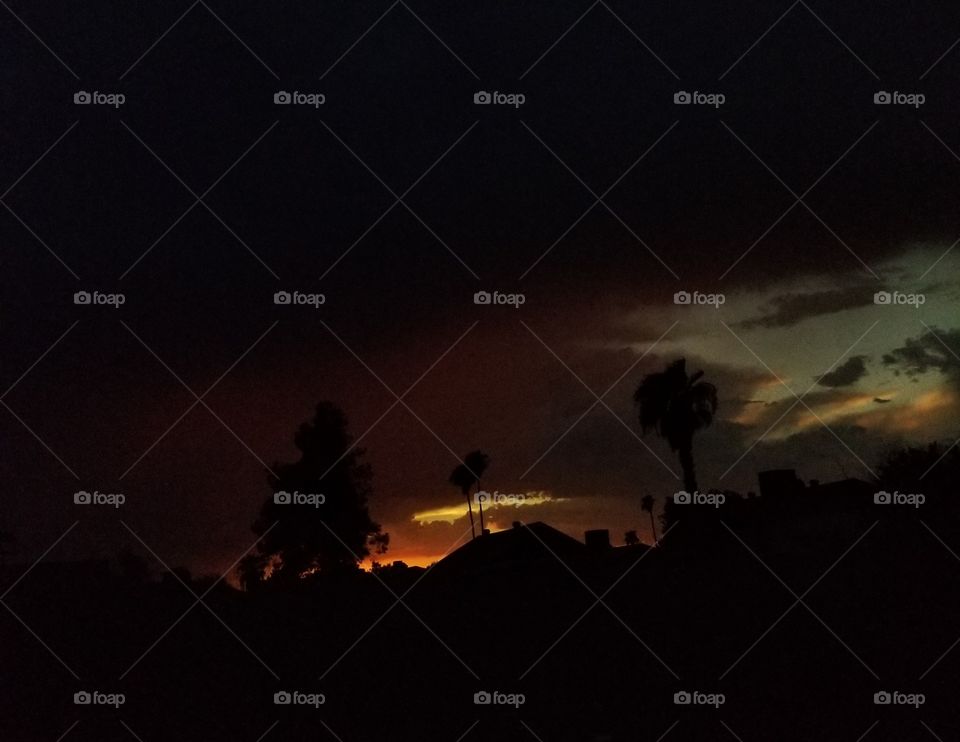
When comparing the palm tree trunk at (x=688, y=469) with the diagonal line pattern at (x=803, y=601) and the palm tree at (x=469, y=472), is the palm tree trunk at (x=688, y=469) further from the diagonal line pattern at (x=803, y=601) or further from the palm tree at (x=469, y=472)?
the palm tree at (x=469, y=472)

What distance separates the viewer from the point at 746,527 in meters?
7.52

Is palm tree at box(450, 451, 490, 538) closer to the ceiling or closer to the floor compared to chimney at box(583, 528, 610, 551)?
closer to the ceiling

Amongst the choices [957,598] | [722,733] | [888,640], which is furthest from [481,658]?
[957,598]

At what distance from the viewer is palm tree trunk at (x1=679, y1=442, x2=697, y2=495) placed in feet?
24.7

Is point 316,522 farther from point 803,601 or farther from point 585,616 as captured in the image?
point 803,601

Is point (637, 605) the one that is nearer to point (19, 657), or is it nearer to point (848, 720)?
point (848, 720)

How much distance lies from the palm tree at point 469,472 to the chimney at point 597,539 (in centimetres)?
82

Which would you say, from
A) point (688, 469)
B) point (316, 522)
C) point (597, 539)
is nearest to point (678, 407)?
point (688, 469)

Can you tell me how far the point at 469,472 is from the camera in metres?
7.51

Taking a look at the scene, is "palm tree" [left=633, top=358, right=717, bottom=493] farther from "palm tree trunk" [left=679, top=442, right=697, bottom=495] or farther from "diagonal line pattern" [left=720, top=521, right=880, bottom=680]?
"diagonal line pattern" [left=720, top=521, right=880, bottom=680]

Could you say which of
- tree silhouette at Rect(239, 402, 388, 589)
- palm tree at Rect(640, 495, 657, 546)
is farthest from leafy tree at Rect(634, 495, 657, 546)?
tree silhouette at Rect(239, 402, 388, 589)

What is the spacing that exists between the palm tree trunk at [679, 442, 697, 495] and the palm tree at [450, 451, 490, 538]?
1.42 metres

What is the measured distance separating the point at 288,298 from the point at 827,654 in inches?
182

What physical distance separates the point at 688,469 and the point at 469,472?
159 cm
